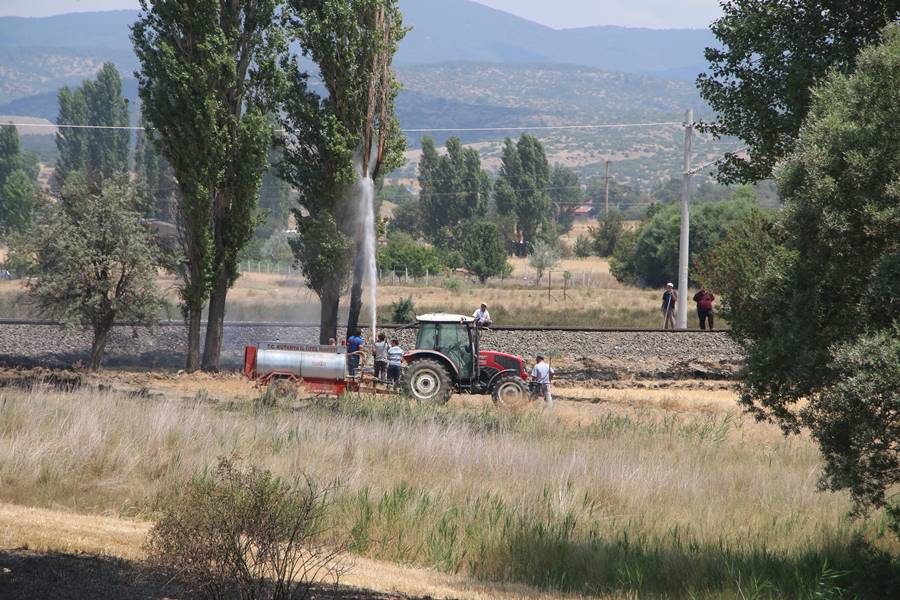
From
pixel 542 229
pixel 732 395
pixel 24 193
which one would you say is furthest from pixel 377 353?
pixel 542 229

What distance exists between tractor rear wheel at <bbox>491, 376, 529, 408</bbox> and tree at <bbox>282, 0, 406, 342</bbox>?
26.1 feet

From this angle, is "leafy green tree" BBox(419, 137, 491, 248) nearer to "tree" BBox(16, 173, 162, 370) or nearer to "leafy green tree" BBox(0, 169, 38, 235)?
"leafy green tree" BBox(0, 169, 38, 235)

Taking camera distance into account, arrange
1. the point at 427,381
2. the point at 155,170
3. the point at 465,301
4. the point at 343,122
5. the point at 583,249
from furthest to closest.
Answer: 1. the point at 583,249
2. the point at 155,170
3. the point at 465,301
4. the point at 343,122
5. the point at 427,381

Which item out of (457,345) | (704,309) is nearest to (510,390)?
(457,345)

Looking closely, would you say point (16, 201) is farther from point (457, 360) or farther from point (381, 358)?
point (457, 360)

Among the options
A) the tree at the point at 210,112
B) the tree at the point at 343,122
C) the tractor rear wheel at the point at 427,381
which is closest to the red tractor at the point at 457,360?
the tractor rear wheel at the point at 427,381

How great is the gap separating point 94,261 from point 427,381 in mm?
11006

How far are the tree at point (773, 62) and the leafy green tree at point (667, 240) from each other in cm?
5907

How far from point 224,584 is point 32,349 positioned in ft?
92.4

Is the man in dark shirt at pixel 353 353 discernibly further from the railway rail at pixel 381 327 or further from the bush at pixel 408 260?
the bush at pixel 408 260

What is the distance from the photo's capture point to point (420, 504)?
46.4 feet

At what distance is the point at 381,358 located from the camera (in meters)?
28.2

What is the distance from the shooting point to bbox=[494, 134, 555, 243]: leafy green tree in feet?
400

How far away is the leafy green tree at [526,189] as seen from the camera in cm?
12206
